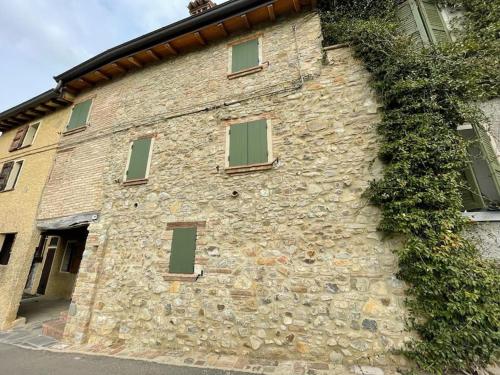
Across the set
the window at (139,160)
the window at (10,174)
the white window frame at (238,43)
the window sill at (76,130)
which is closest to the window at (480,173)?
the white window frame at (238,43)

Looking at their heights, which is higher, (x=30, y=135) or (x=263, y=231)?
(x=30, y=135)

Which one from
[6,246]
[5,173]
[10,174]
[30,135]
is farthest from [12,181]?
[6,246]

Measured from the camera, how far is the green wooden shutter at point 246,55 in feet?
20.5

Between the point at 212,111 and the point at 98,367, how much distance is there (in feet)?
19.9

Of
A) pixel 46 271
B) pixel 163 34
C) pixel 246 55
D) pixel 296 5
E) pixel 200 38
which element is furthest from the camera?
pixel 46 271

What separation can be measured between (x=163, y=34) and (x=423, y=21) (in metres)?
7.26

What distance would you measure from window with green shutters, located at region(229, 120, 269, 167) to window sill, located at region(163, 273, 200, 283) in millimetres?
2650

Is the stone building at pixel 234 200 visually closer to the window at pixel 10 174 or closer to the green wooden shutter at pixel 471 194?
the green wooden shutter at pixel 471 194

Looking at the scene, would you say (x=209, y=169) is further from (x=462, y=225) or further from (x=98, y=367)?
(x=462, y=225)

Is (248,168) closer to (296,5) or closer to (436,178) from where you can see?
(436,178)

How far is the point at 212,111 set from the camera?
6.16m

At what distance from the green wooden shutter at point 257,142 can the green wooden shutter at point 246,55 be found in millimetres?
1932

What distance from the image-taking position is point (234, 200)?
514 centimetres

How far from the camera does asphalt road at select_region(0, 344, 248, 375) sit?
154 inches
